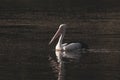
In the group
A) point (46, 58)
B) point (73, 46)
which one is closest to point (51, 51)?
point (73, 46)

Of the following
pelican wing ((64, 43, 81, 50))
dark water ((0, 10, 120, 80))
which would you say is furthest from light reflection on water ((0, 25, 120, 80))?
pelican wing ((64, 43, 81, 50))

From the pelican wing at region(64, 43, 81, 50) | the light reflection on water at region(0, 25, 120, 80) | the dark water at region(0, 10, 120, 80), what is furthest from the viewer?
the pelican wing at region(64, 43, 81, 50)

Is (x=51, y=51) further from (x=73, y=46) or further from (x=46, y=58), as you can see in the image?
(x=46, y=58)

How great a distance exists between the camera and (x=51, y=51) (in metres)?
25.5

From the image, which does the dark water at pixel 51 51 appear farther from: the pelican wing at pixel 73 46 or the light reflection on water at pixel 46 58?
the pelican wing at pixel 73 46

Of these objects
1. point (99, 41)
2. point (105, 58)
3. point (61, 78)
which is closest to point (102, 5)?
point (99, 41)

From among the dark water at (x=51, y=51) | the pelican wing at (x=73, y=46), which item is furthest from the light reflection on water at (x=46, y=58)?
the pelican wing at (x=73, y=46)

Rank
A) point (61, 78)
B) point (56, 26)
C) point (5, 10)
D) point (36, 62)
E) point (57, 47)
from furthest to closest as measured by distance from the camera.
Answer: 1. point (5, 10)
2. point (56, 26)
3. point (57, 47)
4. point (36, 62)
5. point (61, 78)

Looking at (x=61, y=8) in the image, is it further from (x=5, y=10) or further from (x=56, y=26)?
(x=56, y=26)

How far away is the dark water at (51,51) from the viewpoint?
20.0 meters

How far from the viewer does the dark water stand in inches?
786

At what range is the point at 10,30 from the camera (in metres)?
32.5

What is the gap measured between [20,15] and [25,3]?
430 inches

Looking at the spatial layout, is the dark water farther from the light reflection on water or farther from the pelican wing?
the pelican wing
